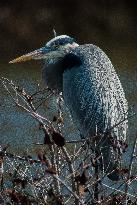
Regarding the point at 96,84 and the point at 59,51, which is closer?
the point at 96,84

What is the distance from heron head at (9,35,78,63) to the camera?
13.8 feet

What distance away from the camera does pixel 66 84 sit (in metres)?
4.23

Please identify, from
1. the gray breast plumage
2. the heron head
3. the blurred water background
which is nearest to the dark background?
the blurred water background

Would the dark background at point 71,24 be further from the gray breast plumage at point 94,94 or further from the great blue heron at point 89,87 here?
the gray breast plumage at point 94,94

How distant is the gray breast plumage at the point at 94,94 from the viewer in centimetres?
381

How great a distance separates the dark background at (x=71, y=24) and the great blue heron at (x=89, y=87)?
5837 mm

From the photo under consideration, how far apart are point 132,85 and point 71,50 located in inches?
139

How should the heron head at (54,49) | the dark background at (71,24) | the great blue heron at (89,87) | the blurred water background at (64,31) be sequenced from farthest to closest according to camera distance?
the dark background at (71,24) → the blurred water background at (64,31) → the heron head at (54,49) → the great blue heron at (89,87)

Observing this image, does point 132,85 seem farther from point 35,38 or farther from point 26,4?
point 26,4

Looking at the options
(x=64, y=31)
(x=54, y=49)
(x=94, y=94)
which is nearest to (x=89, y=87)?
(x=94, y=94)

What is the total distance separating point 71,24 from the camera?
519 inches

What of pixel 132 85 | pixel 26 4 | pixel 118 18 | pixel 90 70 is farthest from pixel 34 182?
pixel 26 4

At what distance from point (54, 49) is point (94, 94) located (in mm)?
535

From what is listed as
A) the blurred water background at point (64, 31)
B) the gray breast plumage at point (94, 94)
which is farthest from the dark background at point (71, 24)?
the gray breast plumage at point (94, 94)
